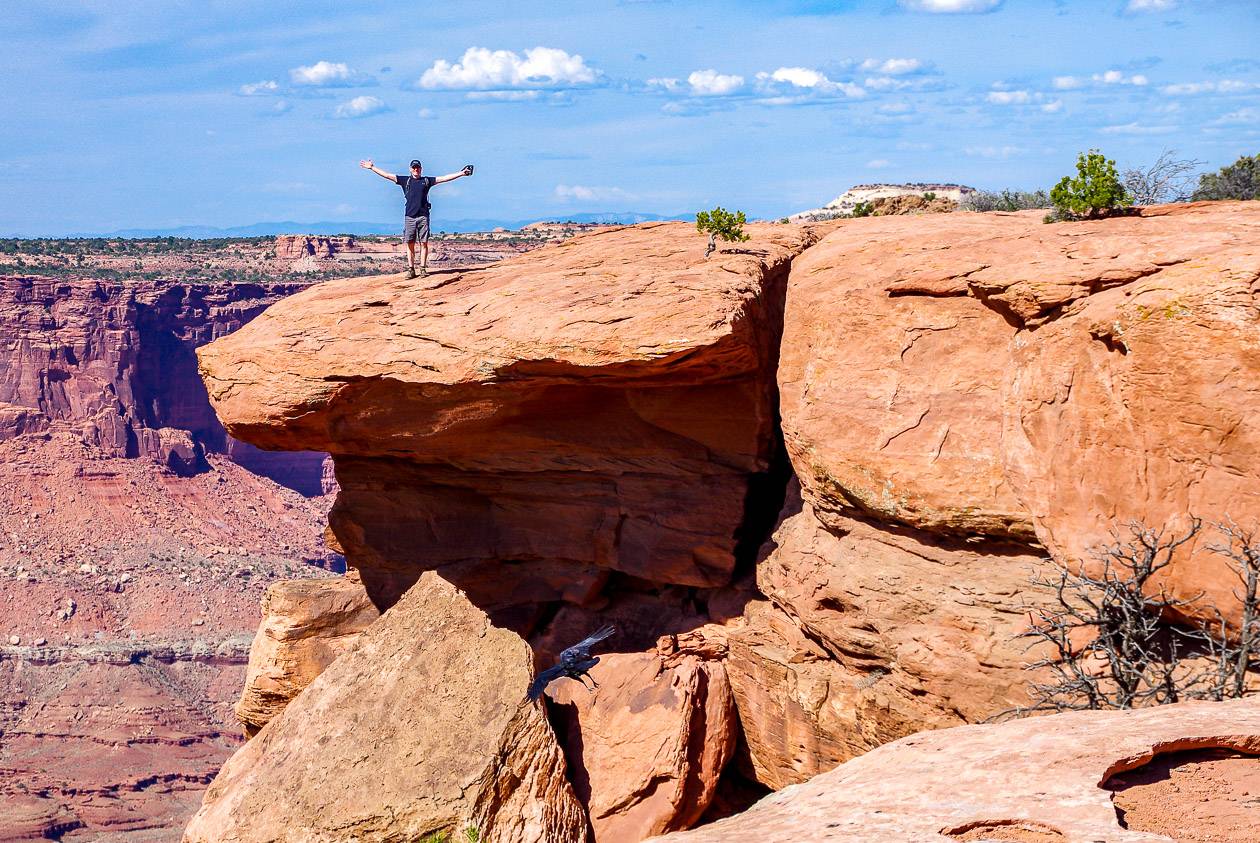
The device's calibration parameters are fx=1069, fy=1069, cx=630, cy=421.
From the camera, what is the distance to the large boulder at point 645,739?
12797mm

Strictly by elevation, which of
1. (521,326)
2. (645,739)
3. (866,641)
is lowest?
(645,739)

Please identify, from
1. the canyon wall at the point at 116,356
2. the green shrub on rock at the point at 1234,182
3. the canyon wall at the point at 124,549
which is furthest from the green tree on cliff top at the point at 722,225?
the canyon wall at the point at 116,356

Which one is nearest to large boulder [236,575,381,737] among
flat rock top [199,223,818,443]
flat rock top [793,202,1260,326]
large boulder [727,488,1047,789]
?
flat rock top [199,223,818,443]

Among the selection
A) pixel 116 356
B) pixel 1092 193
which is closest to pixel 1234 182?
pixel 1092 193

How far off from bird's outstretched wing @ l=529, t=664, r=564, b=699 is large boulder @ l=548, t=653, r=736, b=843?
18 centimetres

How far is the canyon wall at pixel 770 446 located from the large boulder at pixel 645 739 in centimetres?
5

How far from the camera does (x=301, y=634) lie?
18000mm

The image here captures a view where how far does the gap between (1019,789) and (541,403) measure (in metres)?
9.82

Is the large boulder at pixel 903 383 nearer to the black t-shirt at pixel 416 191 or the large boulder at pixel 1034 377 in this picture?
the large boulder at pixel 1034 377

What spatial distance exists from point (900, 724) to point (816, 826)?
587 cm

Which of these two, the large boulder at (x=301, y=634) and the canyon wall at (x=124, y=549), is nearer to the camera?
the large boulder at (x=301, y=634)

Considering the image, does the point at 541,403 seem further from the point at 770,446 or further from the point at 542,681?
the point at 542,681

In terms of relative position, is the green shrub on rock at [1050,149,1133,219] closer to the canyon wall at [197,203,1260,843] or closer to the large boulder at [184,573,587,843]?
the canyon wall at [197,203,1260,843]

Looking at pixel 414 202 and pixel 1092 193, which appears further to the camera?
pixel 414 202
